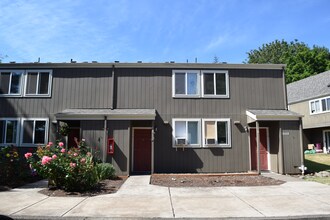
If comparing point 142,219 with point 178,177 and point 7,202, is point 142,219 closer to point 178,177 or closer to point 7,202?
point 7,202

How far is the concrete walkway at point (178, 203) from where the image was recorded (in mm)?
6828

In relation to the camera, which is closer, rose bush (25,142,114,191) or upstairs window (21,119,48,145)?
rose bush (25,142,114,191)

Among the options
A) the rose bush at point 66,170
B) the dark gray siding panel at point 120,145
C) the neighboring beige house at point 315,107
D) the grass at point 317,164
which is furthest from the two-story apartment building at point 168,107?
the neighboring beige house at point 315,107

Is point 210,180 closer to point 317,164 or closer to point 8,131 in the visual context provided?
point 317,164

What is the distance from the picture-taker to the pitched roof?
2525 centimetres

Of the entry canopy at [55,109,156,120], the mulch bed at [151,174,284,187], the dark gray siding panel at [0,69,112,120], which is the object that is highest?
the dark gray siding panel at [0,69,112,120]

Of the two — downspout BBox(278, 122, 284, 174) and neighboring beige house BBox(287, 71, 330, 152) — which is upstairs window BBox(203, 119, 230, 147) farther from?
neighboring beige house BBox(287, 71, 330, 152)

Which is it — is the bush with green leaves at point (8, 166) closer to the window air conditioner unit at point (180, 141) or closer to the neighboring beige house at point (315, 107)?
the window air conditioner unit at point (180, 141)

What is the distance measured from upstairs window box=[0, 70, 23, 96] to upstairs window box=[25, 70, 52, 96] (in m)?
0.46

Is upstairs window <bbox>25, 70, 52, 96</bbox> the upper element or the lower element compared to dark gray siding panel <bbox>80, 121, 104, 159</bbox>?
upper

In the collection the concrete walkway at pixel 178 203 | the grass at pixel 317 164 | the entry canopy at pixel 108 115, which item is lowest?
the concrete walkway at pixel 178 203

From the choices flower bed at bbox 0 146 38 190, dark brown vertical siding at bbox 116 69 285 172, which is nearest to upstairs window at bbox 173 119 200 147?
dark brown vertical siding at bbox 116 69 285 172

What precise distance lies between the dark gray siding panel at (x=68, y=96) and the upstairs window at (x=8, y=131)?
0.38 m

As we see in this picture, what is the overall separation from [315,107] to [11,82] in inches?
973
